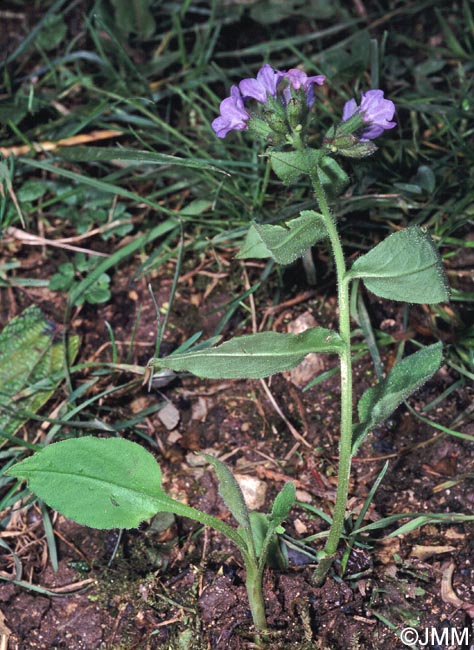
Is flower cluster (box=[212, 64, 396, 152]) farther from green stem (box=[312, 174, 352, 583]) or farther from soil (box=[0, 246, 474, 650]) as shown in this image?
soil (box=[0, 246, 474, 650])

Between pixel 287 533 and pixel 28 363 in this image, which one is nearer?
pixel 287 533

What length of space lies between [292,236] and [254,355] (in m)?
0.34

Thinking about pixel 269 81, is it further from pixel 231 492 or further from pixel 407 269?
pixel 231 492

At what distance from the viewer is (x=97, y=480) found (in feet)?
6.58

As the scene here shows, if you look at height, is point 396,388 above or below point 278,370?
below

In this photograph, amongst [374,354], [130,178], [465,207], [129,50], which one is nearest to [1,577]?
[374,354]

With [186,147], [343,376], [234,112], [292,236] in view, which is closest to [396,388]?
[343,376]

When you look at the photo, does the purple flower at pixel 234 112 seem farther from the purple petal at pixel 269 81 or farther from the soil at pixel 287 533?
the soil at pixel 287 533

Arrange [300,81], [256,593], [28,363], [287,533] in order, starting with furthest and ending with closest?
[28,363]
[287,533]
[300,81]
[256,593]

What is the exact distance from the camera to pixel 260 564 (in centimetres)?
202

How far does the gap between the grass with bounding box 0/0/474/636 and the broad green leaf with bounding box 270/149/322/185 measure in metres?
0.38

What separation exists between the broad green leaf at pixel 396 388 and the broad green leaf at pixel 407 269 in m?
0.22

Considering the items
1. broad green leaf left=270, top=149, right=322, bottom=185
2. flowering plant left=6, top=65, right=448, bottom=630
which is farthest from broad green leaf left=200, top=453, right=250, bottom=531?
broad green leaf left=270, top=149, right=322, bottom=185

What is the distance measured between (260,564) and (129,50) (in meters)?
2.59
